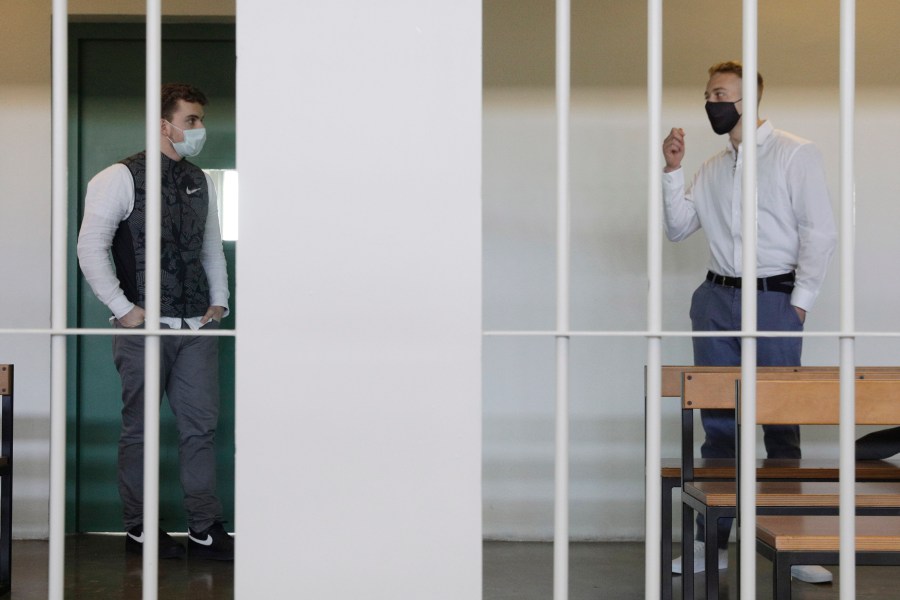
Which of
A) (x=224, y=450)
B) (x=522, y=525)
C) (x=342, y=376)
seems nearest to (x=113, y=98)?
(x=224, y=450)

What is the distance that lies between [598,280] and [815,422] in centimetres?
193

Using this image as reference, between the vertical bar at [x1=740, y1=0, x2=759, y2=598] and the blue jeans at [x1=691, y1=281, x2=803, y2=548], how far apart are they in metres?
1.42

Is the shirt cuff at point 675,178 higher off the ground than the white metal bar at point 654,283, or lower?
higher

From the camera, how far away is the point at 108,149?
146 inches

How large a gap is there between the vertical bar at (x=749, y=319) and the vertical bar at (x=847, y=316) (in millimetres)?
148

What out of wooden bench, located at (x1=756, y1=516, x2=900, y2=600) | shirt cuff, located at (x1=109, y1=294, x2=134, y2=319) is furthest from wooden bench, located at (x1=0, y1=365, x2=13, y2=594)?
wooden bench, located at (x1=756, y1=516, x2=900, y2=600)

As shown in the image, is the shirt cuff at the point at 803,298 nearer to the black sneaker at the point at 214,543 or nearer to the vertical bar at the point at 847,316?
the vertical bar at the point at 847,316

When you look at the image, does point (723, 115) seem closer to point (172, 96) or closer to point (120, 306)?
point (172, 96)

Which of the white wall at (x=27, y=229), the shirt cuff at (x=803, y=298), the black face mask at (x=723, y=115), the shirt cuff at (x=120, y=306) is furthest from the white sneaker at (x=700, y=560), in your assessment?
the white wall at (x=27, y=229)

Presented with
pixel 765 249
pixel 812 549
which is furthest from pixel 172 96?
pixel 812 549

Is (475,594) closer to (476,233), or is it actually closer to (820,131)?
(476,233)

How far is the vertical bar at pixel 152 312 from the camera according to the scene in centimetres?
142

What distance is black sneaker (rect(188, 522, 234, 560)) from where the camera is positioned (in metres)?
3.10

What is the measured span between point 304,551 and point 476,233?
551mm
